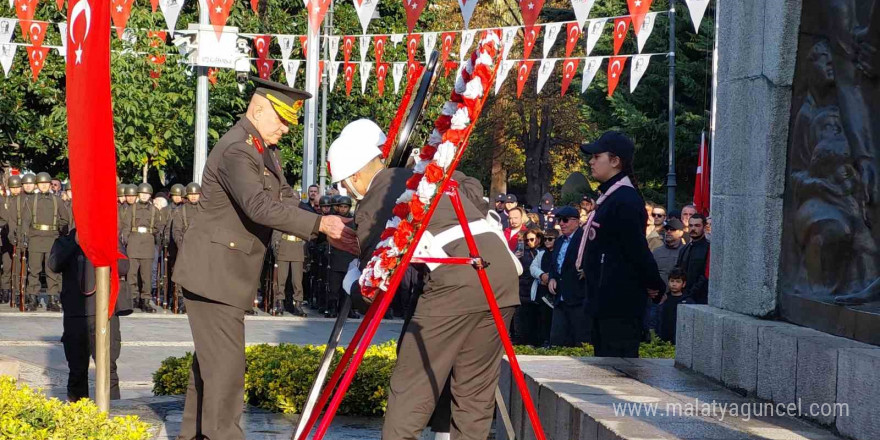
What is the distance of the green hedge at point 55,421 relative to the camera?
15.1 feet

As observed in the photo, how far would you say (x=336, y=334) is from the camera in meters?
5.34

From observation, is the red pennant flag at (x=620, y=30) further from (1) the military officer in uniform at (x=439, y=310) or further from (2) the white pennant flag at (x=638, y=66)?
(1) the military officer in uniform at (x=439, y=310)

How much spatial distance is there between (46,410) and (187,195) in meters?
13.9

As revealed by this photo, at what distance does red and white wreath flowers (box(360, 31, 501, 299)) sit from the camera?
181 inches

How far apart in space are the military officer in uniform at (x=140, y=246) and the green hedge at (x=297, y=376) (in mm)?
9749

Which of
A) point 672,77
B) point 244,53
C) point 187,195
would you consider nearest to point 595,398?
point 187,195

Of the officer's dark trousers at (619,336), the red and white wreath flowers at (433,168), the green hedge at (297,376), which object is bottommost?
the green hedge at (297,376)

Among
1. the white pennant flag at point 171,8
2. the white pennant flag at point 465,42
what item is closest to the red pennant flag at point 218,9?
the white pennant flag at point 171,8

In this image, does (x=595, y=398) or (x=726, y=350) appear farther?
(x=726, y=350)

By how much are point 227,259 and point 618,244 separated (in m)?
2.57

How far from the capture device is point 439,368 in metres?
4.97

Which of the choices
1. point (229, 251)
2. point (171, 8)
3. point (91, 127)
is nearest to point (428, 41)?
point (171, 8)

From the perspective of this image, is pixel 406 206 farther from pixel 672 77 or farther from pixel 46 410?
pixel 672 77

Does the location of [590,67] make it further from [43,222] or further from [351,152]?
[351,152]
